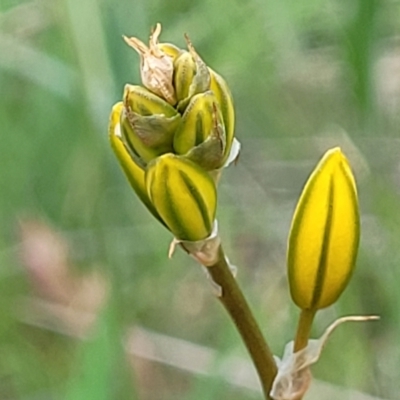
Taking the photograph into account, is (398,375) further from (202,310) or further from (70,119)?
(70,119)

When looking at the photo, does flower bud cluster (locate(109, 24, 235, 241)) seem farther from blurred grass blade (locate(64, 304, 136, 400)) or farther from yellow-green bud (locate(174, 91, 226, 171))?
blurred grass blade (locate(64, 304, 136, 400))

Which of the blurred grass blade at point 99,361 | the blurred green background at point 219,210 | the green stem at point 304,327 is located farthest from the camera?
the blurred green background at point 219,210

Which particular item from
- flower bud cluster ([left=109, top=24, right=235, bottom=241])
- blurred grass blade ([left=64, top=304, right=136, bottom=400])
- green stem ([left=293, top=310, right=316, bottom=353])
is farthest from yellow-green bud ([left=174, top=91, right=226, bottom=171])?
blurred grass blade ([left=64, top=304, right=136, bottom=400])

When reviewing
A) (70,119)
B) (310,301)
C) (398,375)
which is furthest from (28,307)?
(310,301)

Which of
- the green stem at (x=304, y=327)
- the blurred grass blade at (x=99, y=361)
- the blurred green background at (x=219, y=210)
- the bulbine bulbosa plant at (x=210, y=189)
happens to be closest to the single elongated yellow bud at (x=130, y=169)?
the bulbine bulbosa plant at (x=210, y=189)

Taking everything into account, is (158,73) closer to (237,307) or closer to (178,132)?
(178,132)

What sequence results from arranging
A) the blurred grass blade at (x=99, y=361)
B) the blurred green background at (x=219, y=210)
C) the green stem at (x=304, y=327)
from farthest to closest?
the blurred green background at (x=219, y=210) → the blurred grass blade at (x=99, y=361) → the green stem at (x=304, y=327)

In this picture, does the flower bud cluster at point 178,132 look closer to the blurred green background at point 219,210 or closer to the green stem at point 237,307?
the green stem at point 237,307
